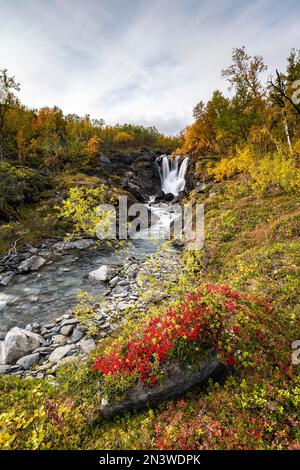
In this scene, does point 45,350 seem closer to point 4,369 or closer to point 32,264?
point 4,369

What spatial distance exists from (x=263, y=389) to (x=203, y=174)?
127ft

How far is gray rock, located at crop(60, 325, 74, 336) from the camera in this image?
949cm

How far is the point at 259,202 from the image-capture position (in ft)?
60.7

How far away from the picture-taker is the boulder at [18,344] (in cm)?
811

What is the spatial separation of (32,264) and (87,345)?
10.9 metres

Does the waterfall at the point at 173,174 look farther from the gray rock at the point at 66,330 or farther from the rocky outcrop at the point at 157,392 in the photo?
the rocky outcrop at the point at 157,392

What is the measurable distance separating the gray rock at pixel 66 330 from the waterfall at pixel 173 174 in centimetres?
4447

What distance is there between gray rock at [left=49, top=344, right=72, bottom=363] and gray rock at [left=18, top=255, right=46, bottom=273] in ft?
31.9

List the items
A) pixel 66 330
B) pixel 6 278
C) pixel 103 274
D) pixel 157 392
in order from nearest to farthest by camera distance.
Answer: pixel 157 392 < pixel 66 330 < pixel 103 274 < pixel 6 278

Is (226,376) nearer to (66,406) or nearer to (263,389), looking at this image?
(263,389)

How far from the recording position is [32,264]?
17.2 metres

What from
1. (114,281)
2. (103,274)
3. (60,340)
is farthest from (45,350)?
(103,274)

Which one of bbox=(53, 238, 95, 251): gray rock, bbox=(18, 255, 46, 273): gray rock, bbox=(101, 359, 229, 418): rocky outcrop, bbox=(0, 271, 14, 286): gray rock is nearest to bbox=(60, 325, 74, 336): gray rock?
bbox=(101, 359, 229, 418): rocky outcrop

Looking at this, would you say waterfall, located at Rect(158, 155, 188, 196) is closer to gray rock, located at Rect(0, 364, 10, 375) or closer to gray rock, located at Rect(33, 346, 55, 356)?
gray rock, located at Rect(33, 346, 55, 356)
